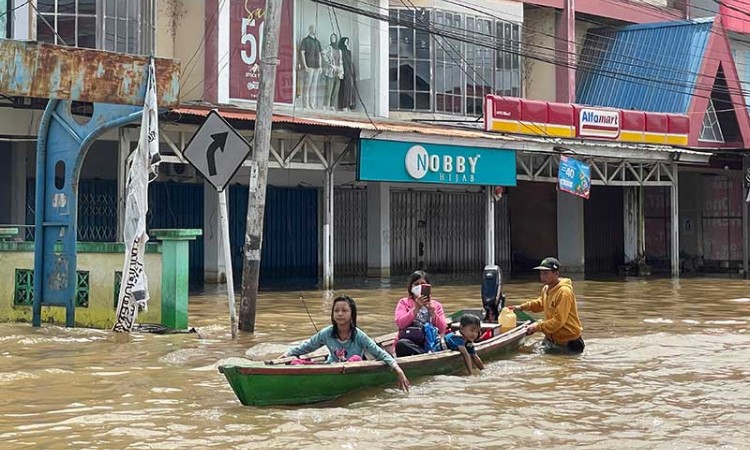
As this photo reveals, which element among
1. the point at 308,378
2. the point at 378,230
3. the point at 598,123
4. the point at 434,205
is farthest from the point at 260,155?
the point at 434,205

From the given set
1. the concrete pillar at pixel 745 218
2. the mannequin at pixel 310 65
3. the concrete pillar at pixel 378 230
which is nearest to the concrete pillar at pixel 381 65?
the mannequin at pixel 310 65

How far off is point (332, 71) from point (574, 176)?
269 inches

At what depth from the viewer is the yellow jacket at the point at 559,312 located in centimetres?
1222

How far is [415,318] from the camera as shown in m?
10.8

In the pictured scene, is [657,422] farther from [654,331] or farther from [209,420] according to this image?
[654,331]

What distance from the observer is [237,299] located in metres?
20.0

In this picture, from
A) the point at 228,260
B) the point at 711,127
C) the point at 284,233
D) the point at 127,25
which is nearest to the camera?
the point at 228,260

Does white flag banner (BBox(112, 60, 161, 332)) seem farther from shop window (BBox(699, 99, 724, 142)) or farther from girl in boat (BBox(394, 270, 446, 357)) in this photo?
shop window (BBox(699, 99, 724, 142))

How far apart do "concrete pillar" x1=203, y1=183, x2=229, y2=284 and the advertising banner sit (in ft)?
28.7

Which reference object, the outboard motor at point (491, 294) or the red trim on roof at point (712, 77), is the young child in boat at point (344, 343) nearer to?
the outboard motor at point (491, 294)

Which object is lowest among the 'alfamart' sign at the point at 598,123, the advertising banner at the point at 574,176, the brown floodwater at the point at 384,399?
the brown floodwater at the point at 384,399

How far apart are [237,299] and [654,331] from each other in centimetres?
859

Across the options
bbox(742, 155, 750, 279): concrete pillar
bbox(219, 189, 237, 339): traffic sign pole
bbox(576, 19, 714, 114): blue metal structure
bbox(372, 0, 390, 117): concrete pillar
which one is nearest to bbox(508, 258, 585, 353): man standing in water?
bbox(219, 189, 237, 339): traffic sign pole

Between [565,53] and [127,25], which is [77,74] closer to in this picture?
[127,25]
